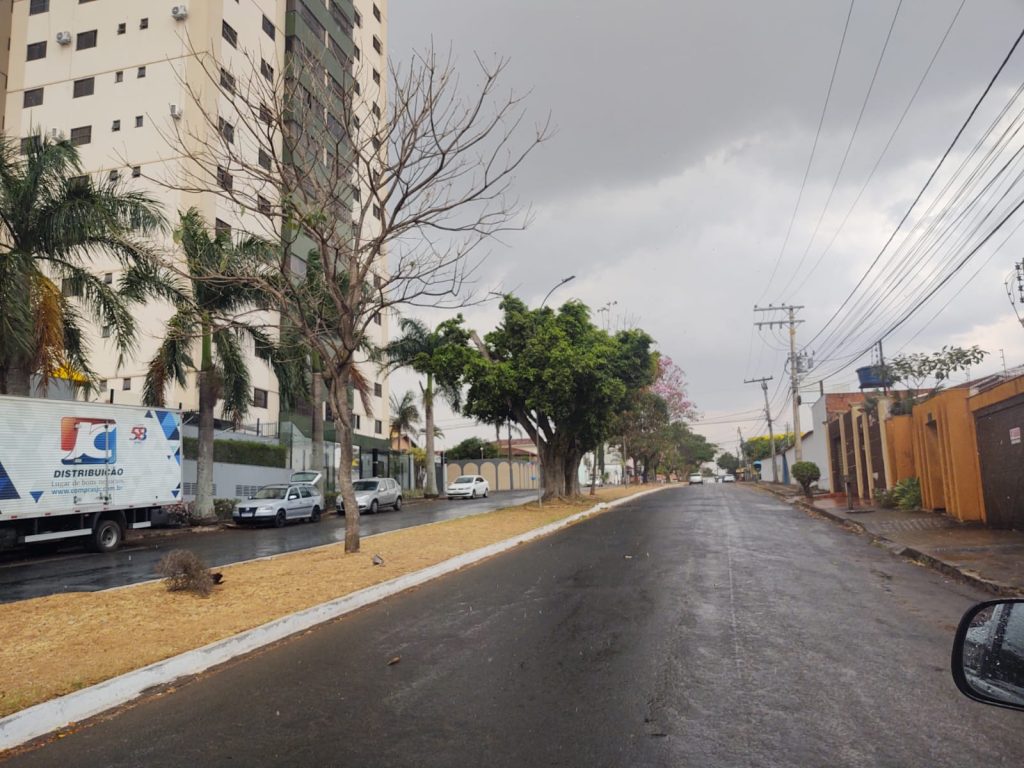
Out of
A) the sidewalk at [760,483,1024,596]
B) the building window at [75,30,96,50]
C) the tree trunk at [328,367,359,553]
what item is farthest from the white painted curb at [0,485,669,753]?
the building window at [75,30,96,50]

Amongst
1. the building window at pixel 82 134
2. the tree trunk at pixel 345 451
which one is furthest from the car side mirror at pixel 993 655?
the building window at pixel 82 134

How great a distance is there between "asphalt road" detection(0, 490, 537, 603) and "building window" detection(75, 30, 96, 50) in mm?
29675

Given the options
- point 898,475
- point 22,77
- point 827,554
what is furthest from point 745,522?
point 22,77

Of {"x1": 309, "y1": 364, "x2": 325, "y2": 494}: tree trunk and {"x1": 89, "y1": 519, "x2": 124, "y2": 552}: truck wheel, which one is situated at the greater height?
{"x1": 309, "y1": 364, "x2": 325, "y2": 494}: tree trunk

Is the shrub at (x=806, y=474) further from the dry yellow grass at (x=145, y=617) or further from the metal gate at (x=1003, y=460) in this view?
the dry yellow grass at (x=145, y=617)

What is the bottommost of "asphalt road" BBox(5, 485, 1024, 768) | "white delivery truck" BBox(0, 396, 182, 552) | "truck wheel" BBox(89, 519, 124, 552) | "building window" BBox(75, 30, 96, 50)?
→ "asphalt road" BBox(5, 485, 1024, 768)

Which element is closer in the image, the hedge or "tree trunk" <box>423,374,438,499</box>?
the hedge

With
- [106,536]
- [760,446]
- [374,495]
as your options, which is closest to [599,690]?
[106,536]

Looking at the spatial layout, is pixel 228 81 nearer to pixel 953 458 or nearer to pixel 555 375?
pixel 555 375

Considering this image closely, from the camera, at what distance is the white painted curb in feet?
16.9

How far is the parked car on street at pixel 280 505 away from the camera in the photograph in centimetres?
2478

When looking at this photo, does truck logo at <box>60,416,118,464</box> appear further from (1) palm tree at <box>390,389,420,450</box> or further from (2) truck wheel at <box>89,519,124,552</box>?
(1) palm tree at <box>390,389,420,450</box>

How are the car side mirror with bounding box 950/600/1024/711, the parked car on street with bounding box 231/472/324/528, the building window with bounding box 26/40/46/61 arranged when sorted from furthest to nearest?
the building window with bounding box 26/40/46/61 < the parked car on street with bounding box 231/472/324/528 < the car side mirror with bounding box 950/600/1024/711

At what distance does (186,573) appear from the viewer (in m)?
9.42
